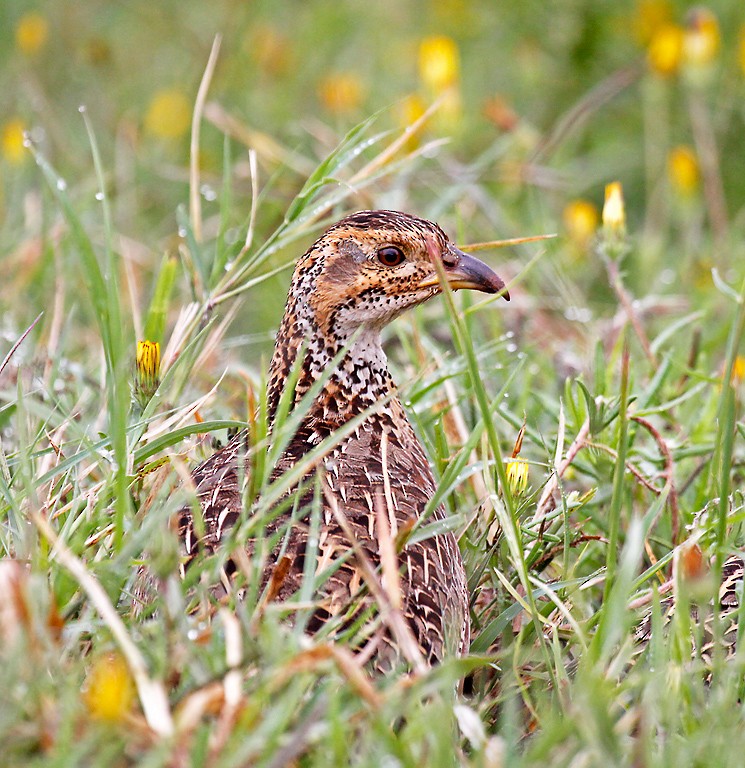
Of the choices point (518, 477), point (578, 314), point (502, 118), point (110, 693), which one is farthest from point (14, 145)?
point (110, 693)

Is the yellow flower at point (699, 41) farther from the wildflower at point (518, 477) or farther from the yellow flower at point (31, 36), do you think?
the yellow flower at point (31, 36)

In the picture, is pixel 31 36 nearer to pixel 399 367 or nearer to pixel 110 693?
pixel 399 367

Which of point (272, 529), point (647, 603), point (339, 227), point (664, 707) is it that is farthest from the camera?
point (339, 227)

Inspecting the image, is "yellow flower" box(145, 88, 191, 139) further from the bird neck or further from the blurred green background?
the bird neck

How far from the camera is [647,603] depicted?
10.3 feet

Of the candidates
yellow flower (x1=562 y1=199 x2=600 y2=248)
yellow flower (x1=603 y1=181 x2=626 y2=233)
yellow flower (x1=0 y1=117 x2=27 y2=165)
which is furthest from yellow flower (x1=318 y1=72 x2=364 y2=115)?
yellow flower (x1=603 y1=181 x2=626 y2=233)

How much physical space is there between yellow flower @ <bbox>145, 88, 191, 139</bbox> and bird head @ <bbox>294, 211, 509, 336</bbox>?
3.75m

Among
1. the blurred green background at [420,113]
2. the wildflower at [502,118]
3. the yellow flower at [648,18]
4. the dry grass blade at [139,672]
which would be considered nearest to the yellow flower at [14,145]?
the blurred green background at [420,113]

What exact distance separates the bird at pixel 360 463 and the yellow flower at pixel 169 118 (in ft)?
12.2

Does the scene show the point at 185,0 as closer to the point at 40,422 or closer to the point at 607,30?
the point at 607,30

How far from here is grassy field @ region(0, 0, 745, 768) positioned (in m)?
2.26

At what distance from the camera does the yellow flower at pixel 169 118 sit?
22.9 ft

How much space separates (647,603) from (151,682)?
139cm

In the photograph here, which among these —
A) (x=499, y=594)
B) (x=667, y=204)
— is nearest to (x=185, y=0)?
(x=667, y=204)
